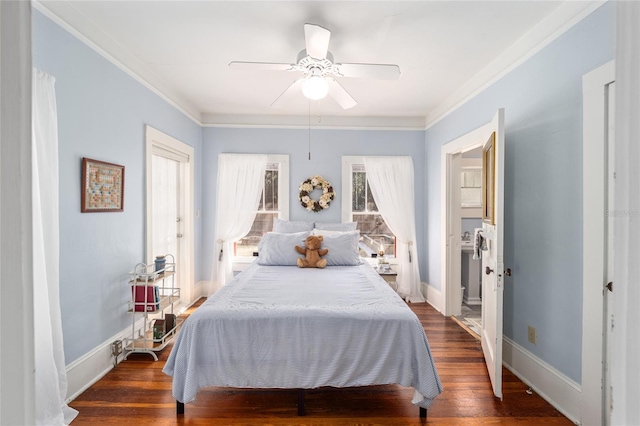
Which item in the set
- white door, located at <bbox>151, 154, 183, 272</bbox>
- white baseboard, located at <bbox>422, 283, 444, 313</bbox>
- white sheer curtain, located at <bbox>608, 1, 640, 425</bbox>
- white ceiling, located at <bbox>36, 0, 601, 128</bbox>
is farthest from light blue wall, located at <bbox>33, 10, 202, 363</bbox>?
white baseboard, located at <bbox>422, 283, 444, 313</bbox>

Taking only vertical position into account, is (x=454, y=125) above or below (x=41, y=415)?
above

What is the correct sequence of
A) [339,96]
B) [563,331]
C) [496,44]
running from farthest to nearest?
[339,96], [496,44], [563,331]

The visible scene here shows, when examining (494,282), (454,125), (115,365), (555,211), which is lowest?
(115,365)

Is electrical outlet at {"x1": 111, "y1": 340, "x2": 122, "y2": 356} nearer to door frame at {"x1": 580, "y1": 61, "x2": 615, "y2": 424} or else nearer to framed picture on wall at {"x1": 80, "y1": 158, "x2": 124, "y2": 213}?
framed picture on wall at {"x1": 80, "y1": 158, "x2": 124, "y2": 213}

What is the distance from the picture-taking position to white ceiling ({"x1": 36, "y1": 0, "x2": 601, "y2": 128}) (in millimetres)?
2162

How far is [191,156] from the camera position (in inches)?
171

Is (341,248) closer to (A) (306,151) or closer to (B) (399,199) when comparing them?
(B) (399,199)

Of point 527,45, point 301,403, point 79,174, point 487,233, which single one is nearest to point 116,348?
point 79,174

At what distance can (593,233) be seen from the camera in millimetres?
1896

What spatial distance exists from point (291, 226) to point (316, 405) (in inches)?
95.1

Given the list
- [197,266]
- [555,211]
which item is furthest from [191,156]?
[555,211]

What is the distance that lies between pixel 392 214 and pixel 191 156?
284 centimetres

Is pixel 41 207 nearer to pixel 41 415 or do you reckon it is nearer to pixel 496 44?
pixel 41 415

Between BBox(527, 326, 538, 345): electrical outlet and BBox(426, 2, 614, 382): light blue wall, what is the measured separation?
4 cm
